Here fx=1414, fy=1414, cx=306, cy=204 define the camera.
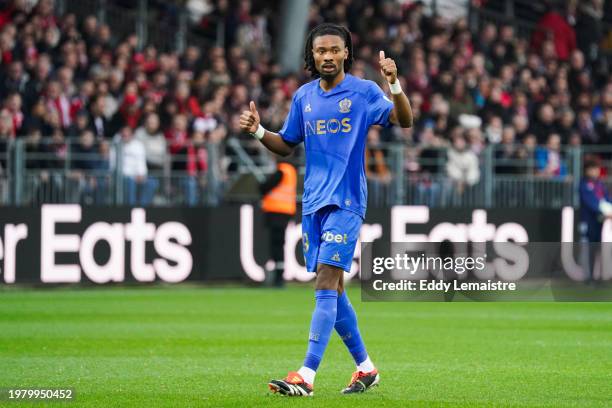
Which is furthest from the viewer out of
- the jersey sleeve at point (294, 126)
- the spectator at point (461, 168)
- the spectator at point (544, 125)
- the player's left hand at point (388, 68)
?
the spectator at point (544, 125)

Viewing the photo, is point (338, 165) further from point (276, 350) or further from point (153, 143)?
point (153, 143)

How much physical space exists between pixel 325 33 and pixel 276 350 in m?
4.18

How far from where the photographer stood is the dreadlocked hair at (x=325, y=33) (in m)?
9.44

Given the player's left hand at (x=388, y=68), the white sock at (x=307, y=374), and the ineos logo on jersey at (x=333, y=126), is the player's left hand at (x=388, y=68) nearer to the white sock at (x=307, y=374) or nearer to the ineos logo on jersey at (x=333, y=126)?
the ineos logo on jersey at (x=333, y=126)

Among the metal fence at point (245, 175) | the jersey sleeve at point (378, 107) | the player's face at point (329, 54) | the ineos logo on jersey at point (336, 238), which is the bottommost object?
the ineos logo on jersey at point (336, 238)

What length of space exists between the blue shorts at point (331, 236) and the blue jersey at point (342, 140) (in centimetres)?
6

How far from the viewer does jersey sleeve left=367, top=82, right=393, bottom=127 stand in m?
9.32

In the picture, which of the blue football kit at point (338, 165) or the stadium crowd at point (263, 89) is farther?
the stadium crowd at point (263, 89)

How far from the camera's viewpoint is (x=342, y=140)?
370 inches

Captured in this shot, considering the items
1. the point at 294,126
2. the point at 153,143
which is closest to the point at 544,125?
the point at 153,143

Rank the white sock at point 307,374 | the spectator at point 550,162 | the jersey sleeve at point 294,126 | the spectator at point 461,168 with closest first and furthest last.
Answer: the white sock at point 307,374
the jersey sleeve at point 294,126
the spectator at point 461,168
the spectator at point 550,162

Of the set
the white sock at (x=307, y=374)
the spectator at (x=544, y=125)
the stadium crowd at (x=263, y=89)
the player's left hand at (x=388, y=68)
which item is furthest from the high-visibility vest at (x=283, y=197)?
the player's left hand at (x=388, y=68)

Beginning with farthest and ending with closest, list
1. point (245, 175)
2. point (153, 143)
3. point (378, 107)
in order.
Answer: point (245, 175), point (153, 143), point (378, 107)

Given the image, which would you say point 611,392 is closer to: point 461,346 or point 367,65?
point 461,346
